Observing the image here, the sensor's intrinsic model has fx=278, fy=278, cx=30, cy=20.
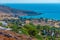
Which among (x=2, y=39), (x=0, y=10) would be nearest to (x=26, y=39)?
(x=2, y=39)

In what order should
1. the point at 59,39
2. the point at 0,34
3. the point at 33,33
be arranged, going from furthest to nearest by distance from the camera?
the point at 59,39, the point at 33,33, the point at 0,34

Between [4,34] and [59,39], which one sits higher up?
[4,34]

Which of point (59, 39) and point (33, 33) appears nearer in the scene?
point (33, 33)

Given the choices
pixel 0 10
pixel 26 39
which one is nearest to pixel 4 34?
pixel 26 39

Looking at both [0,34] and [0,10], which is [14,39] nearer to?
[0,34]

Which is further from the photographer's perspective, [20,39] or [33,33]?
[33,33]

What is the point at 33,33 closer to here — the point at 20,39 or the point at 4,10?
the point at 20,39

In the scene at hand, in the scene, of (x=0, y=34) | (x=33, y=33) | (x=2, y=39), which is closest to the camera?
(x=2, y=39)

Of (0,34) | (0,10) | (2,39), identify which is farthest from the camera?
(0,10)

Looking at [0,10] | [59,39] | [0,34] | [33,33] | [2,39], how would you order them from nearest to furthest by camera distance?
[2,39] → [0,34] → [33,33] → [59,39] → [0,10]
